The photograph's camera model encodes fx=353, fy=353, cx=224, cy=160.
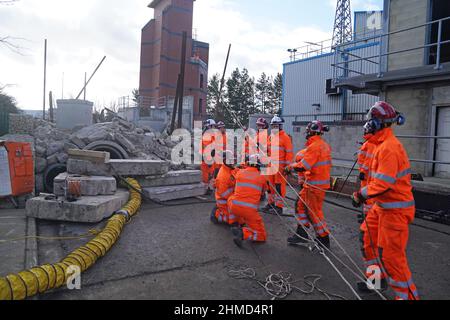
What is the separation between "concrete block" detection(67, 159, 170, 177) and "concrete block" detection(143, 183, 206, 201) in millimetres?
429

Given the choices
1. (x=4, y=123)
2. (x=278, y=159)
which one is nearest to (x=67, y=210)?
(x=278, y=159)

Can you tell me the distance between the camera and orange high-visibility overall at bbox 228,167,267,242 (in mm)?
5645

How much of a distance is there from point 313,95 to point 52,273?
22.2 meters

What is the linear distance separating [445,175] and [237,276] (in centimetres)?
818

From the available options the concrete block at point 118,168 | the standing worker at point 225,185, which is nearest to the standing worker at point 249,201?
the standing worker at point 225,185

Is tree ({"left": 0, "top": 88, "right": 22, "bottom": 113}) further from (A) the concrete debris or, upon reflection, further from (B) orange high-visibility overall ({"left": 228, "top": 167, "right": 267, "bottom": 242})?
(B) orange high-visibility overall ({"left": 228, "top": 167, "right": 267, "bottom": 242})

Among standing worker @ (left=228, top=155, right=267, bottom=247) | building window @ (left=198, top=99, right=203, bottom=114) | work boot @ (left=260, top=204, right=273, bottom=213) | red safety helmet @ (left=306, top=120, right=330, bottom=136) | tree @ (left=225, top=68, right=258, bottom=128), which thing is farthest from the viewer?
tree @ (left=225, top=68, right=258, bottom=128)

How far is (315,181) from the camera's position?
221 inches

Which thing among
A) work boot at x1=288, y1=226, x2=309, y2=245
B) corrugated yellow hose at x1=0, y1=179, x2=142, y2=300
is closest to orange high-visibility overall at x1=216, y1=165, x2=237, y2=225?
work boot at x1=288, y1=226, x2=309, y2=245

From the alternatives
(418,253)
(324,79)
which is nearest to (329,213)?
(418,253)

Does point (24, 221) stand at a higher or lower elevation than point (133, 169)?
lower

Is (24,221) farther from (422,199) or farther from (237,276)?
(422,199)

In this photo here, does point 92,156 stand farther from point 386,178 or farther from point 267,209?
point 386,178

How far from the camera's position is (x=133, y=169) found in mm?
8477
